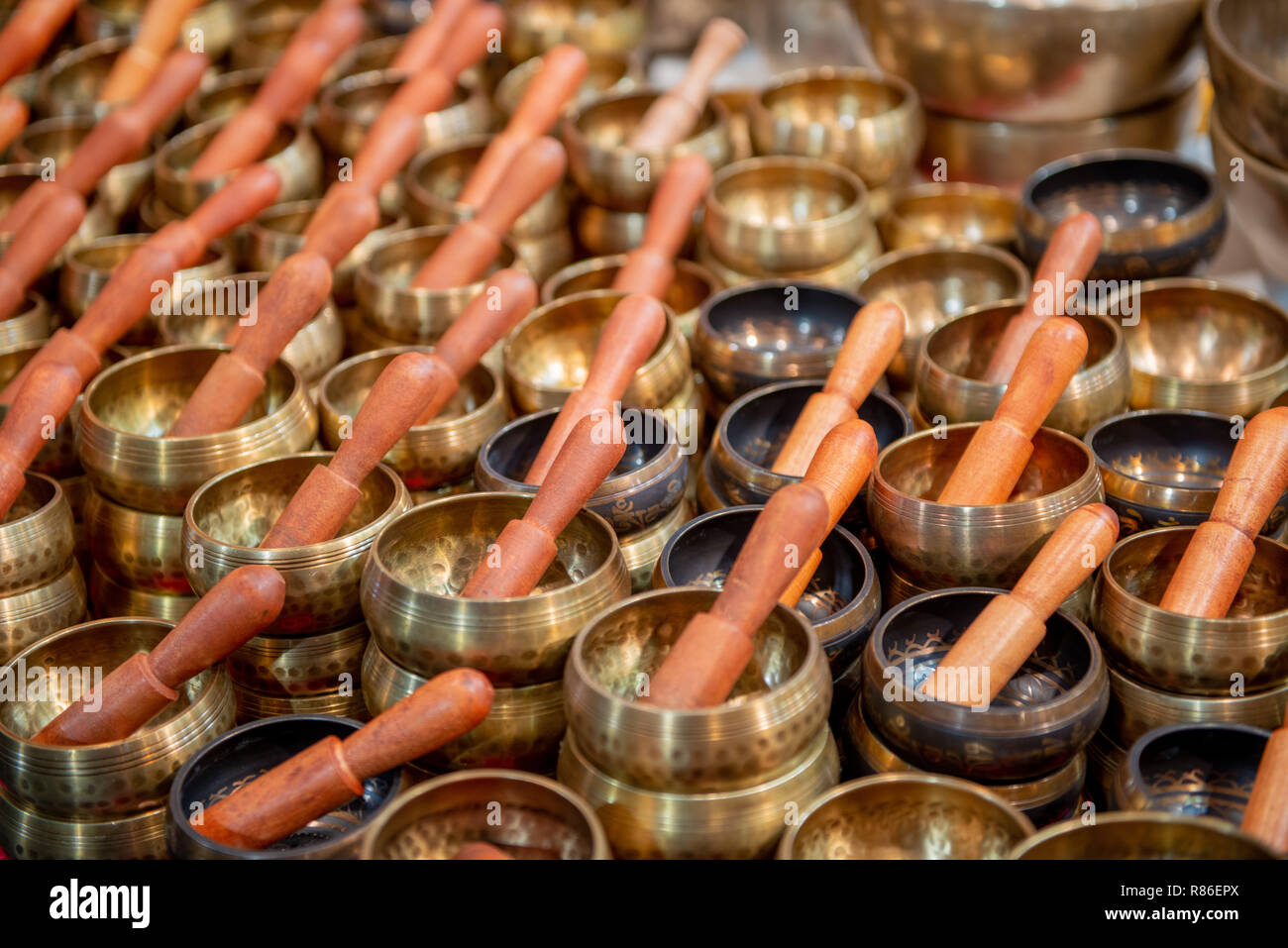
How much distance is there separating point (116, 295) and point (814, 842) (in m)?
1.13

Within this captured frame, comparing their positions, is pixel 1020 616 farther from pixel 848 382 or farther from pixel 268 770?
pixel 268 770

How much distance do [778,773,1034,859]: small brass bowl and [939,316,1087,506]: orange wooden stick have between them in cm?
36

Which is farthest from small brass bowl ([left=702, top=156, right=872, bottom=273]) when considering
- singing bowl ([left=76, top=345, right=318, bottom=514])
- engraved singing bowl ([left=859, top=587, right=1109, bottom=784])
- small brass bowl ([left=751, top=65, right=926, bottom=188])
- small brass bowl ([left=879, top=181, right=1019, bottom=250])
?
engraved singing bowl ([left=859, top=587, right=1109, bottom=784])

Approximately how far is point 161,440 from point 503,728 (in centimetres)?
54

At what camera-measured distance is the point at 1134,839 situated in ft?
3.63

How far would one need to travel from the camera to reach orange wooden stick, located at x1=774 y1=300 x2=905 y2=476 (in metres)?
1.59

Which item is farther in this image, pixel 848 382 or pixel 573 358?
pixel 573 358

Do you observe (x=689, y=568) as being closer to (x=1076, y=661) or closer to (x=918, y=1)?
(x=1076, y=661)

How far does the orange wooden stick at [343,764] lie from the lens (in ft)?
3.95

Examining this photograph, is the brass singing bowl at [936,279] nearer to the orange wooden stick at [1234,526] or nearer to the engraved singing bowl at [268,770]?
the orange wooden stick at [1234,526]

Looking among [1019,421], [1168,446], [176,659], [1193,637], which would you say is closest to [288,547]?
[176,659]

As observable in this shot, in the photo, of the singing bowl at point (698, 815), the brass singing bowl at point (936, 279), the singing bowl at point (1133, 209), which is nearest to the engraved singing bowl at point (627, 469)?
the singing bowl at point (698, 815)

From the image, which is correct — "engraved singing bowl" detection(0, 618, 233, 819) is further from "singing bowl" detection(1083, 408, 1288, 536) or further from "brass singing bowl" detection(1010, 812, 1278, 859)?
"singing bowl" detection(1083, 408, 1288, 536)

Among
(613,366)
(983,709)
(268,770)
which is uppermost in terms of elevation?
(613,366)
